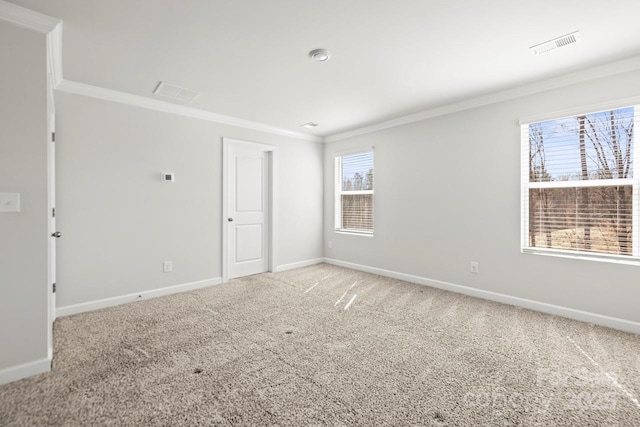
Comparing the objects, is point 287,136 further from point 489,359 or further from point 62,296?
point 489,359

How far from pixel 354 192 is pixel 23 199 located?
419cm

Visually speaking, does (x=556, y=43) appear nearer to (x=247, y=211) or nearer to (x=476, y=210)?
(x=476, y=210)

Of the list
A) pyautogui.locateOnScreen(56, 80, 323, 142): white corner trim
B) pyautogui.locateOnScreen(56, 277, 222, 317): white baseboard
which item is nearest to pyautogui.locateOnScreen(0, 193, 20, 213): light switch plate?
pyautogui.locateOnScreen(56, 277, 222, 317): white baseboard

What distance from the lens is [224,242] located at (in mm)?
4285

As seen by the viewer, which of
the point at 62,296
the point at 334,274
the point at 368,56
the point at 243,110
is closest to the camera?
the point at 368,56

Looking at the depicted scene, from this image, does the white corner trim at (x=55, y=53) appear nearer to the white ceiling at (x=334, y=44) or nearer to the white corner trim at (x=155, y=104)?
the white ceiling at (x=334, y=44)

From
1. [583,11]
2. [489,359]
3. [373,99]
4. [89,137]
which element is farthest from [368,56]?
[89,137]

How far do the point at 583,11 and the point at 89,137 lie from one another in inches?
175

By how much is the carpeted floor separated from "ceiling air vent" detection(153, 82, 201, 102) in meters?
2.42

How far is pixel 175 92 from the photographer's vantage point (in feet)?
Result: 11.0

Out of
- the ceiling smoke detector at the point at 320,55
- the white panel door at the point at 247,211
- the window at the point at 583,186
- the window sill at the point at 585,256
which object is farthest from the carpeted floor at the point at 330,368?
the ceiling smoke detector at the point at 320,55

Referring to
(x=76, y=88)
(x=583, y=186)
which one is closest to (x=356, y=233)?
(x=583, y=186)

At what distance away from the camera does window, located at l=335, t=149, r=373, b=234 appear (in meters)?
5.06

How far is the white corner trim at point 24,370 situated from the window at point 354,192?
13.5ft
